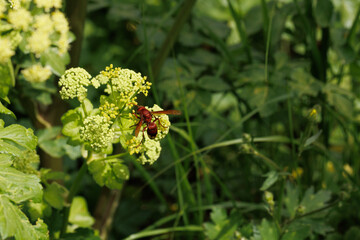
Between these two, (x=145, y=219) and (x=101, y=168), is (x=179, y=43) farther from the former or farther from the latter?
(x=101, y=168)

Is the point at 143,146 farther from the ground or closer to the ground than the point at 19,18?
closer to the ground

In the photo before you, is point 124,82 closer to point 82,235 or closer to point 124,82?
point 124,82

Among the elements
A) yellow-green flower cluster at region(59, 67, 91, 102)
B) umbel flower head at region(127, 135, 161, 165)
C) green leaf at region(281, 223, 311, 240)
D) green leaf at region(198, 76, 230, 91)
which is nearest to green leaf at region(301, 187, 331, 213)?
green leaf at region(281, 223, 311, 240)

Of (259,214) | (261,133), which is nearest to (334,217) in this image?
(259,214)

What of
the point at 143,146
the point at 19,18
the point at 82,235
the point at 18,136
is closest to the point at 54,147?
the point at 82,235

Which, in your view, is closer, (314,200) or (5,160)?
(5,160)

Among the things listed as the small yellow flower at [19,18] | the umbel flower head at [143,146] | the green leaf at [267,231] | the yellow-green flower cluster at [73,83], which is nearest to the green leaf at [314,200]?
the green leaf at [267,231]
